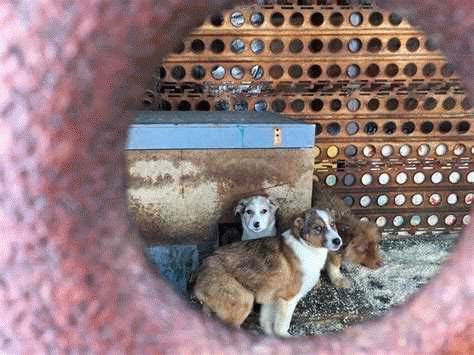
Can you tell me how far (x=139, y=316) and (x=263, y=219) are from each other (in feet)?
7.72

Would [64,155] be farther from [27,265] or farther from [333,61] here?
[333,61]

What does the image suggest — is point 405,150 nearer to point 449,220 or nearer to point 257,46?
point 449,220

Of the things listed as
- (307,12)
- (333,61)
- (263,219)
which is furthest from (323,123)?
(263,219)

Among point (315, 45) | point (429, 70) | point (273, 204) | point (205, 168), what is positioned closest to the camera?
point (205, 168)

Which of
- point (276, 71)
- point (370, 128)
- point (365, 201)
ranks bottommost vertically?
point (365, 201)

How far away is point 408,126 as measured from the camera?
3.39 meters

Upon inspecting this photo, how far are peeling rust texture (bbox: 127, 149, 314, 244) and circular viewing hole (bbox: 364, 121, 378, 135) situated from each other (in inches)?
29.2

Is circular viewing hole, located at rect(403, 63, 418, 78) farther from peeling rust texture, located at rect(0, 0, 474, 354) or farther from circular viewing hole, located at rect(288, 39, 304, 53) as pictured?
peeling rust texture, located at rect(0, 0, 474, 354)

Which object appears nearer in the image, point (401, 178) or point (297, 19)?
point (297, 19)

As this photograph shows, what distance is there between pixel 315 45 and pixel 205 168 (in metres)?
1.10

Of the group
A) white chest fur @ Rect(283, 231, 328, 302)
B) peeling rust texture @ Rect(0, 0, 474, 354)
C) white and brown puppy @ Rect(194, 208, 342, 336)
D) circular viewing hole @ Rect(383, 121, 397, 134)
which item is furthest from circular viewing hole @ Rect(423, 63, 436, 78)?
peeling rust texture @ Rect(0, 0, 474, 354)

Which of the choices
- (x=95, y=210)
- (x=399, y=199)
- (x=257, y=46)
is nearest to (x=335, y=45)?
(x=257, y=46)

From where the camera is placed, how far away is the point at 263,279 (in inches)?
100

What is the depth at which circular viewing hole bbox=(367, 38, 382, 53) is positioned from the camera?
3.21 meters
